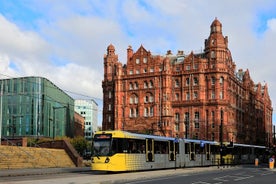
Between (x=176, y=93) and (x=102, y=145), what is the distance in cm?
7685

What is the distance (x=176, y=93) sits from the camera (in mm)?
109062

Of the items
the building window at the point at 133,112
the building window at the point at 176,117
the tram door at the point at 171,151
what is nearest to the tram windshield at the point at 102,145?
the tram door at the point at 171,151

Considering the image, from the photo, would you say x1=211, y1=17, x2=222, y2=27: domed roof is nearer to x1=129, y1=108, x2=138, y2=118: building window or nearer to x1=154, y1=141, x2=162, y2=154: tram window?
x1=129, y1=108, x2=138, y2=118: building window

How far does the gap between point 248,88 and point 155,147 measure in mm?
97853

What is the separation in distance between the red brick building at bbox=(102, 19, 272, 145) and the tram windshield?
66.5 metres

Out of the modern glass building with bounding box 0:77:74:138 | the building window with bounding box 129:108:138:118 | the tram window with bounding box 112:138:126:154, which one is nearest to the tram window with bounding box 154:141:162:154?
the tram window with bounding box 112:138:126:154

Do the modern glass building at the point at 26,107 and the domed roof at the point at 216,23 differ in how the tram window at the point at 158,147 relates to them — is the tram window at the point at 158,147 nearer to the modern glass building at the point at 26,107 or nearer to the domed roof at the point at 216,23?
the modern glass building at the point at 26,107

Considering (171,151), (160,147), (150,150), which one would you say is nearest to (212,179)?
(150,150)

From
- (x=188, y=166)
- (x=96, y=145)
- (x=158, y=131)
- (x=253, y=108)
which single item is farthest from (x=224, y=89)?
(x=96, y=145)

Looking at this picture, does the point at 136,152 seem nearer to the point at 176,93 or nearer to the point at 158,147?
the point at 158,147

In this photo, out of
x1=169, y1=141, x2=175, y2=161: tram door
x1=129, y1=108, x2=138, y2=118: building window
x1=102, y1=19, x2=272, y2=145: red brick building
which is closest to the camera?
x1=169, y1=141, x2=175, y2=161: tram door

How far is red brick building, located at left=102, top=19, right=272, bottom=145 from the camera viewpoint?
343 ft

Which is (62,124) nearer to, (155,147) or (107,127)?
(107,127)

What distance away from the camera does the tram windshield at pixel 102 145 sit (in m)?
33.1
